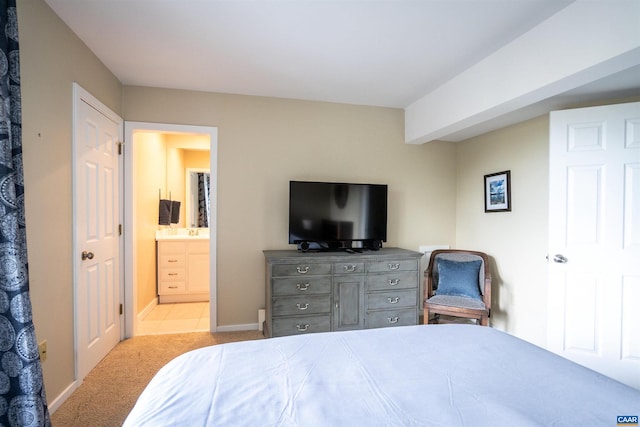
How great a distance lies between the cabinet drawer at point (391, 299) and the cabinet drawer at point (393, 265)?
23cm

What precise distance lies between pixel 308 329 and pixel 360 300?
1.85ft

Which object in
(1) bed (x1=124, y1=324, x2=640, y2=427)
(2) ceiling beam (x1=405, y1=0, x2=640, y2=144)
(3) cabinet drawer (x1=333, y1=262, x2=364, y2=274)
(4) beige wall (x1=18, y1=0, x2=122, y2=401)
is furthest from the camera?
(3) cabinet drawer (x1=333, y1=262, x2=364, y2=274)

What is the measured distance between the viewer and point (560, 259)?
2389 mm

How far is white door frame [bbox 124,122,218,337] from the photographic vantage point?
9.63 feet

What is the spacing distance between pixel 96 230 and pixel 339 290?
2.12 meters

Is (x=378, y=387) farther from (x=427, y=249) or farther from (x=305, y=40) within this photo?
(x=427, y=249)

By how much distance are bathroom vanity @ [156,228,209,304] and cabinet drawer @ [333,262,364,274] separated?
2214mm

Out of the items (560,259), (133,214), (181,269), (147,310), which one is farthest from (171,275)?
(560,259)

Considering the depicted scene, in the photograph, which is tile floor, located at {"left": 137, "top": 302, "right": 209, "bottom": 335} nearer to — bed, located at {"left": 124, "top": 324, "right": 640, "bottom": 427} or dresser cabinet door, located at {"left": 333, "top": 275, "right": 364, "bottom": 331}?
dresser cabinet door, located at {"left": 333, "top": 275, "right": 364, "bottom": 331}

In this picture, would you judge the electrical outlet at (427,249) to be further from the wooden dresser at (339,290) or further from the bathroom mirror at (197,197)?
the bathroom mirror at (197,197)

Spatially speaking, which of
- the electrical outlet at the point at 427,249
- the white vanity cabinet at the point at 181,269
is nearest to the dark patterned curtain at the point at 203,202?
the white vanity cabinet at the point at 181,269

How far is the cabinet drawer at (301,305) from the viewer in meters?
2.74

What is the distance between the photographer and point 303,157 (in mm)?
3354

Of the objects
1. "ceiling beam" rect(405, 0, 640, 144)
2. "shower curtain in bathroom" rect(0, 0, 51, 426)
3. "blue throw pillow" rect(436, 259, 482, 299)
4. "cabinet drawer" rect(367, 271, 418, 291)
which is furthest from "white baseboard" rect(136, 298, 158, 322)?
"ceiling beam" rect(405, 0, 640, 144)
